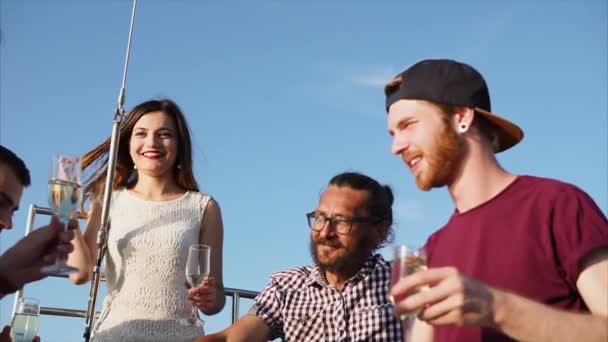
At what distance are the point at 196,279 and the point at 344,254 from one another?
29.0 inches

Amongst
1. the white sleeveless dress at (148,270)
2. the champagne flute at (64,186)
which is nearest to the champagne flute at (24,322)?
the white sleeveless dress at (148,270)

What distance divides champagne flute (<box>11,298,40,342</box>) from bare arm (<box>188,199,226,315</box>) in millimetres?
1253

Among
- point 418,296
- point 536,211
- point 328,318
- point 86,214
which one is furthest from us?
point 86,214

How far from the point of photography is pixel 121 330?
360 centimetres

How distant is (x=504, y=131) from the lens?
245cm

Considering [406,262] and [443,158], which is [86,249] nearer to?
[443,158]

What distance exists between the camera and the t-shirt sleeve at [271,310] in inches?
143

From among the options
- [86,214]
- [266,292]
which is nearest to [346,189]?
[266,292]

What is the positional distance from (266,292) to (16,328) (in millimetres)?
1640

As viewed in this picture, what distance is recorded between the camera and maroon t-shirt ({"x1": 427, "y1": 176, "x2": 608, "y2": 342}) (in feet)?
6.49

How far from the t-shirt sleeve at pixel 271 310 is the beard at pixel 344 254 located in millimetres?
273

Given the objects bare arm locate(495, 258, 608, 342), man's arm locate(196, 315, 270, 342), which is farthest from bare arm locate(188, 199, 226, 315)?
bare arm locate(495, 258, 608, 342)

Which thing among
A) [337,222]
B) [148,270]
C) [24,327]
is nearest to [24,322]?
[24,327]

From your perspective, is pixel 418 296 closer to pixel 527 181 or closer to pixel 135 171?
pixel 527 181
